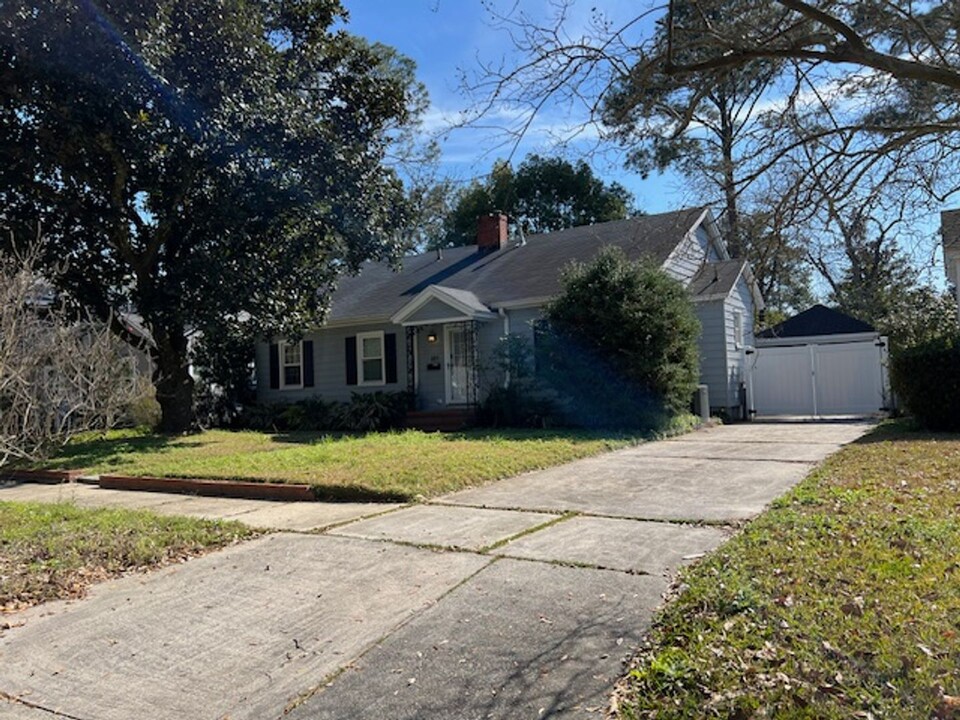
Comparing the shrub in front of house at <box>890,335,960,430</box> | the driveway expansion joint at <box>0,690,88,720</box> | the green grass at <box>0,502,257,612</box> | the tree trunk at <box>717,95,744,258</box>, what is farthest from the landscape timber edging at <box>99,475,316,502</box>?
the shrub in front of house at <box>890,335,960,430</box>

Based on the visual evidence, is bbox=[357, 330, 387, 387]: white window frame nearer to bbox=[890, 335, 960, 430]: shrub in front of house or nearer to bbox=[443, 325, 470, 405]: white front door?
bbox=[443, 325, 470, 405]: white front door

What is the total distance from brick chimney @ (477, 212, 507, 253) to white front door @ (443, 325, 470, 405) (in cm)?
464

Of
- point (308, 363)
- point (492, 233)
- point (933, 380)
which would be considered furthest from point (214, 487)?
point (492, 233)

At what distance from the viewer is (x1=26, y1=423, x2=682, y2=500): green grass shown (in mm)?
8078

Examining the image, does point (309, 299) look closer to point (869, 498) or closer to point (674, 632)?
point (869, 498)

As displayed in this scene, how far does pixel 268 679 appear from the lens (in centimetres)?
334

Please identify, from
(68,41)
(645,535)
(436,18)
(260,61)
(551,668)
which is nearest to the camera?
(551,668)

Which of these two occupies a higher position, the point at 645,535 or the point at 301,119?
the point at 301,119

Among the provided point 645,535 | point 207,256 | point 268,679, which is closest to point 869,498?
point 645,535

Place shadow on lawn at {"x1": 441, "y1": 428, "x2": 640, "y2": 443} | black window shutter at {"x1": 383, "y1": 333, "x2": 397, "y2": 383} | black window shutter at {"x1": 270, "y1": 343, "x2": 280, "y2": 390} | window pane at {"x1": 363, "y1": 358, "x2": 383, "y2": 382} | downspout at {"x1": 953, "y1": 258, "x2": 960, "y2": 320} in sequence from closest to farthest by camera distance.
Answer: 1. shadow on lawn at {"x1": 441, "y1": 428, "x2": 640, "y2": 443}
2. downspout at {"x1": 953, "y1": 258, "x2": 960, "y2": 320}
3. black window shutter at {"x1": 383, "y1": 333, "x2": 397, "y2": 383}
4. window pane at {"x1": 363, "y1": 358, "x2": 383, "y2": 382}
5. black window shutter at {"x1": 270, "y1": 343, "x2": 280, "y2": 390}

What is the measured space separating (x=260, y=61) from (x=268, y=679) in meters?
12.5

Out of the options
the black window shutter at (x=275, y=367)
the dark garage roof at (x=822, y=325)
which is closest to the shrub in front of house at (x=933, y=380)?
the dark garage roof at (x=822, y=325)

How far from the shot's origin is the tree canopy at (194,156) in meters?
11.4

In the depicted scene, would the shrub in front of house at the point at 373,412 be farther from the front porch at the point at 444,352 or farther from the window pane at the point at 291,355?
the window pane at the point at 291,355
